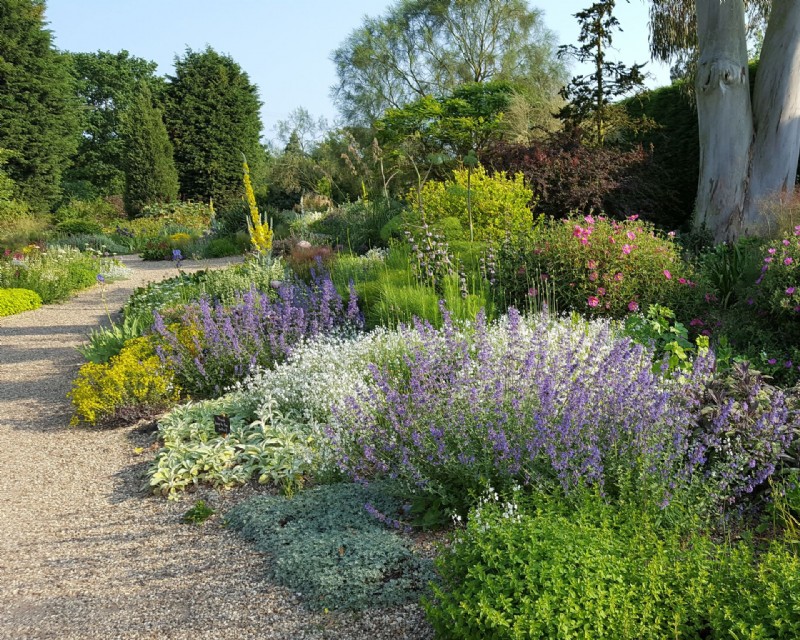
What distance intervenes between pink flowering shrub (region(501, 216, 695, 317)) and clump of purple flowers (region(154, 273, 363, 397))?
6.54ft

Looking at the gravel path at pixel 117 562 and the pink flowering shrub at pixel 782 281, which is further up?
the pink flowering shrub at pixel 782 281

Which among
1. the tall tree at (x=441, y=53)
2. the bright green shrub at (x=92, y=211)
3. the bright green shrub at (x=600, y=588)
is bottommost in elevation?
the bright green shrub at (x=600, y=588)

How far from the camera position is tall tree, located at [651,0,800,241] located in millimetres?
8883

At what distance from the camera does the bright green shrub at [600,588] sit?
6.70 feet

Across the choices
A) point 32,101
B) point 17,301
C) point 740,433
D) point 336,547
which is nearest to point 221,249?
point 17,301

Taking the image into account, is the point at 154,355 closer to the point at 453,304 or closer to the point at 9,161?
the point at 453,304

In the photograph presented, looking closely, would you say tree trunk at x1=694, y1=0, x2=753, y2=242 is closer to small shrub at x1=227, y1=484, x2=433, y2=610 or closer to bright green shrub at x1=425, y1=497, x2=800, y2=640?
small shrub at x1=227, y1=484, x2=433, y2=610

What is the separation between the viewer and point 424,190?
10.5m

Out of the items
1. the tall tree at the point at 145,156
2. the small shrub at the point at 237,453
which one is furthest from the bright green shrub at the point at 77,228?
the small shrub at the point at 237,453

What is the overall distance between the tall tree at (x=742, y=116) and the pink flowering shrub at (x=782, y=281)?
152 inches

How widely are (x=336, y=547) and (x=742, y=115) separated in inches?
355

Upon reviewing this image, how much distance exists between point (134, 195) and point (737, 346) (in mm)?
21916

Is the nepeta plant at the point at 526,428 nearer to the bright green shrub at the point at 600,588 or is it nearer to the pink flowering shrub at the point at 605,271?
the bright green shrub at the point at 600,588

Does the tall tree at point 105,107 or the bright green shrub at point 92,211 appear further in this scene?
the tall tree at point 105,107
